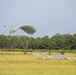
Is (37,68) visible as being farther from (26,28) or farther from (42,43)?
(42,43)

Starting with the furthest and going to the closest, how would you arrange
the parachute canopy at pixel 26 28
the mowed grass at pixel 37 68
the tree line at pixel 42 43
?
1. the tree line at pixel 42 43
2. the parachute canopy at pixel 26 28
3. the mowed grass at pixel 37 68

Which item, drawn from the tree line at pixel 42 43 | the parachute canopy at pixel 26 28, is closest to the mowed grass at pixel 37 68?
the parachute canopy at pixel 26 28

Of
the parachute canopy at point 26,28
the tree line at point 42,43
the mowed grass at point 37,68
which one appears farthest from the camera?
the tree line at point 42,43

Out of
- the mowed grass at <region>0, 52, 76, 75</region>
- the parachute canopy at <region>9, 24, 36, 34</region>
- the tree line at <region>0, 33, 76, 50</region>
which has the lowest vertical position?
the mowed grass at <region>0, 52, 76, 75</region>

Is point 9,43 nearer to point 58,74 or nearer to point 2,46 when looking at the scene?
point 2,46

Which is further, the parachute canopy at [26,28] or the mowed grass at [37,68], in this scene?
the parachute canopy at [26,28]

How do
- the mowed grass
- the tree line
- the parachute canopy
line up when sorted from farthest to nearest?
the tree line < the parachute canopy < the mowed grass

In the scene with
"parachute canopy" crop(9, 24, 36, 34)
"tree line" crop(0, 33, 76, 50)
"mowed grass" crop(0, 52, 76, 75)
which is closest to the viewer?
"mowed grass" crop(0, 52, 76, 75)

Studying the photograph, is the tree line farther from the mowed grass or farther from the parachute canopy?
the mowed grass

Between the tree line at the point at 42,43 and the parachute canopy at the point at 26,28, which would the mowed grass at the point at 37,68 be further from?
the tree line at the point at 42,43

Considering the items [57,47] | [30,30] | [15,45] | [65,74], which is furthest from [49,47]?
[65,74]

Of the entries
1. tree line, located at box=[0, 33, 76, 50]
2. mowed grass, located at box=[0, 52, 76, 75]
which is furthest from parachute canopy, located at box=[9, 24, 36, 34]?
tree line, located at box=[0, 33, 76, 50]

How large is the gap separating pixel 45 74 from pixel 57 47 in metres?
103

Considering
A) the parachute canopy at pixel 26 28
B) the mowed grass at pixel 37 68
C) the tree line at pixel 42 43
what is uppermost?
the tree line at pixel 42 43
